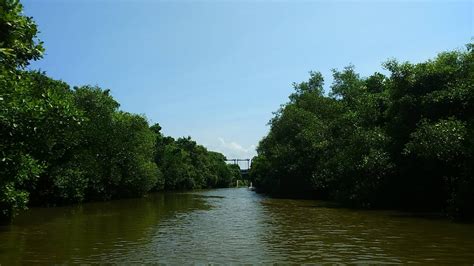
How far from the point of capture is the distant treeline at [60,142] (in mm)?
17094

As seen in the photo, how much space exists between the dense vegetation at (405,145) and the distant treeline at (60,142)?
67.7ft

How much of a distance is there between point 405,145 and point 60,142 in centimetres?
2760

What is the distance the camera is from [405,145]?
32062 millimetres

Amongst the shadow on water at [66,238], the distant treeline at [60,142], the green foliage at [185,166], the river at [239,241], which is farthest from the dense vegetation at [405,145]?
the green foliage at [185,166]

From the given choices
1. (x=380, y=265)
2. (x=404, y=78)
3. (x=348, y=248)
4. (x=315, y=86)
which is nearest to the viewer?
(x=380, y=265)

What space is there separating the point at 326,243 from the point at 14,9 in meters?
14.1

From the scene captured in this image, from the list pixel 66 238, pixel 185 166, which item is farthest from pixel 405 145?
pixel 185 166

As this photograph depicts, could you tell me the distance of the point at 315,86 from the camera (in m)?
77.0

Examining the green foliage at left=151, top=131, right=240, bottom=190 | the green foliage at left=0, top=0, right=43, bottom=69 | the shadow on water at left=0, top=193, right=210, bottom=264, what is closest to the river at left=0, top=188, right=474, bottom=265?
the shadow on water at left=0, top=193, right=210, bottom=264

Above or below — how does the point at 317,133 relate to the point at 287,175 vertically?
above

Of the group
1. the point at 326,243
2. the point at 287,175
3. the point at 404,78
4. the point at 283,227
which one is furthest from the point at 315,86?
the point at 326,243

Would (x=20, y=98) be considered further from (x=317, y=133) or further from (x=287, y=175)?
(x=287, y=175)

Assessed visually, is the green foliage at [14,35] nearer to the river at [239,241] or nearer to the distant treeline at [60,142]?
the distant treeline at [60,142]

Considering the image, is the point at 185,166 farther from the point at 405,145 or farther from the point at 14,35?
the point at 14,35
